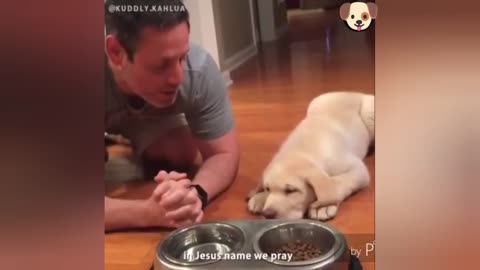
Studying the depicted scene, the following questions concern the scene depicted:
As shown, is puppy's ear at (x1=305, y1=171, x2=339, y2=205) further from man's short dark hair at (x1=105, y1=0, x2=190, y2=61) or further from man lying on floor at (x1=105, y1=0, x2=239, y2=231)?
man's short dark hair at (x1=105, y1=0, x2=190, y2=61)

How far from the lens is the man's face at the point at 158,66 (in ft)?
2.12

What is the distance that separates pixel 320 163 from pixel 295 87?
0.30 feet

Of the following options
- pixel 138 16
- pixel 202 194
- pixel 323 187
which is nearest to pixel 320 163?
pixel 323 187

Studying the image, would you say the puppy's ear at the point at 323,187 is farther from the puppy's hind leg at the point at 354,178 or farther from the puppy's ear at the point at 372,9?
the puppy's ear at the point at 372,9

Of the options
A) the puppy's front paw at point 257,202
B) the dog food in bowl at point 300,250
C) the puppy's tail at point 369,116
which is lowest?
the dog food in bowl at point 300,250

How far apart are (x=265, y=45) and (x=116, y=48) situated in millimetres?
174

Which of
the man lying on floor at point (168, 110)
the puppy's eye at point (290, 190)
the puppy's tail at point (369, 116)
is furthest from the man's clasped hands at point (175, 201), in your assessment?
the puppy's tail at point (369, 116)

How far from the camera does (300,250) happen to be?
65cm

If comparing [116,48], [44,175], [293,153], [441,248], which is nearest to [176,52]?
[116,48]

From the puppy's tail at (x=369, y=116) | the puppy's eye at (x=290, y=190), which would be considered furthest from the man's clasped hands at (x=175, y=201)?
the puppy's tail at (x=369, y=116)

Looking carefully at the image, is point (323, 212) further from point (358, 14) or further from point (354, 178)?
point (358, 14)

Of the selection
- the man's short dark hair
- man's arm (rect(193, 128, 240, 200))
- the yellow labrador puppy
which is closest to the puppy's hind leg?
the yellow labrador puppy

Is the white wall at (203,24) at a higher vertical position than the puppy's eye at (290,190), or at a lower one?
higher

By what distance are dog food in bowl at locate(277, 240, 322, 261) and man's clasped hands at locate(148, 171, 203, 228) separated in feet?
0.36
